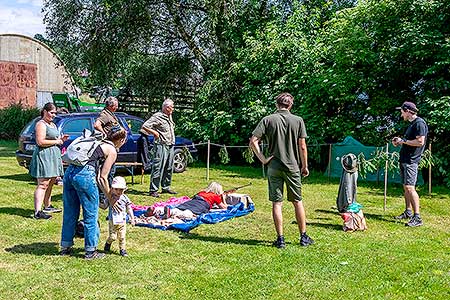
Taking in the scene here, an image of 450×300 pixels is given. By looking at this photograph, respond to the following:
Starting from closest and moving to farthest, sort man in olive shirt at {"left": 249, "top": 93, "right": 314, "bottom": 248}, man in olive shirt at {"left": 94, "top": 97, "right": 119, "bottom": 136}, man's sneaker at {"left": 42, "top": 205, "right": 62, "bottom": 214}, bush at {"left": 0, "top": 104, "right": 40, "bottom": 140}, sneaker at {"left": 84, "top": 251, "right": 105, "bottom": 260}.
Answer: sneaker at {"left": 84, "top": 251, "right": 105, "bottom": 260} < man in olive shirt at {"left": 249, "top": 93, "right": 314, "bottom": 248} < man's sneaker at {"left": 42, "top": 205, "right": 62, "bottom": 214} < man in olive shirt at {"left": 94, "top": 97, "right": 119, "bottom": 136} < bush at {"left": 0, "top": 104, "right": 40, "bottom": 140}

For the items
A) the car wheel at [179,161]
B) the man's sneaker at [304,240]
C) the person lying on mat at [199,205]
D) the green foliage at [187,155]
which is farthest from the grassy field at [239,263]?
the car wheel at [179,161]

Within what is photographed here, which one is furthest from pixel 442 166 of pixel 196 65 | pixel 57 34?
pixel 57 34

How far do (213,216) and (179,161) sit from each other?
580 cm

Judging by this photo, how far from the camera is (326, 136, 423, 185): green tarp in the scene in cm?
1102

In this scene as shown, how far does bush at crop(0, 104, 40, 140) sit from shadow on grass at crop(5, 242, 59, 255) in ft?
62.7

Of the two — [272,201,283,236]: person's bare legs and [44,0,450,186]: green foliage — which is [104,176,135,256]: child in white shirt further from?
[44,0,450,186]: green foliage

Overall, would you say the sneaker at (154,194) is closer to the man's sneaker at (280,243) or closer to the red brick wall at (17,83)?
the man's sneaker at (280,243)

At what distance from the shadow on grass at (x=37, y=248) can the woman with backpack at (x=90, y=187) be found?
0.33 metres

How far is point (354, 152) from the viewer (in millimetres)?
11445

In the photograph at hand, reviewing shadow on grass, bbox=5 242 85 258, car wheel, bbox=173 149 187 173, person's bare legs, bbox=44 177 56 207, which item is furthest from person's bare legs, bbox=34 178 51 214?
Result: car wheel, bbox=173 149 187 173

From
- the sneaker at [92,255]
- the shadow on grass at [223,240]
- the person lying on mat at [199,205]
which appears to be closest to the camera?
the sneaker at [92,255]

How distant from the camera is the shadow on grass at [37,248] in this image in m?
5.54

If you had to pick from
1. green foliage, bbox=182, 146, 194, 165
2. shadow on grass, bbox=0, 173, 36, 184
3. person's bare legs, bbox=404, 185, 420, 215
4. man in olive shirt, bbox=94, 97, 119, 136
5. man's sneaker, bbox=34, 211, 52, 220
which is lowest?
man's sneaker, bbox=34, 211, 52, 220

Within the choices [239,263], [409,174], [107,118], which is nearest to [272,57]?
[107,118]
